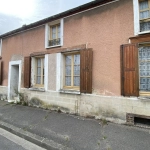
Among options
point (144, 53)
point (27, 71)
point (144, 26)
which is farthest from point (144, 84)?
point (27, 71)

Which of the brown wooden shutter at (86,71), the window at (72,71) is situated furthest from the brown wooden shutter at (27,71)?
the brown wooden shutter at (86,71)

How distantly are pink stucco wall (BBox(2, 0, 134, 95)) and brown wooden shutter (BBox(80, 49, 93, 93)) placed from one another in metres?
0.16

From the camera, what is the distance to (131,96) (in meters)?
4.26

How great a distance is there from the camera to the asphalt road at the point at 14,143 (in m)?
3.22

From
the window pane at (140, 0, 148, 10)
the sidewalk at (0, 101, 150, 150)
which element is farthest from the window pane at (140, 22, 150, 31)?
the sidewalk at (0, 101, 150, 150)

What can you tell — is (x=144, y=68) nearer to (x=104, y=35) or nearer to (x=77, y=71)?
(x=104, y=35)

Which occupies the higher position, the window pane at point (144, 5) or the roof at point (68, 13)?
the roof at point (68, 13)

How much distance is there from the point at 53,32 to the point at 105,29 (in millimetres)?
2931

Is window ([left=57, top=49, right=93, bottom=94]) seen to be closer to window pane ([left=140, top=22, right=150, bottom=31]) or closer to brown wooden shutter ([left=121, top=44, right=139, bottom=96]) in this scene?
brown wooden shutter ([left=121, top=44, right=139, bottom=96])

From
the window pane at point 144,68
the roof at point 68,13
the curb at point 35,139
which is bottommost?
the curb at point 35,139

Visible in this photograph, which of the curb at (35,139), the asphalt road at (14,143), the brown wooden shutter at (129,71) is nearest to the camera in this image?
the curb at (35,139)

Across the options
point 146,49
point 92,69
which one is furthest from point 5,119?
point 146,49

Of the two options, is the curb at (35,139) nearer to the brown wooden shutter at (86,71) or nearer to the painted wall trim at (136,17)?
the brown wooden shutter at (86,71)

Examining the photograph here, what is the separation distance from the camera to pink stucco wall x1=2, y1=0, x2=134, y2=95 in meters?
4.54
